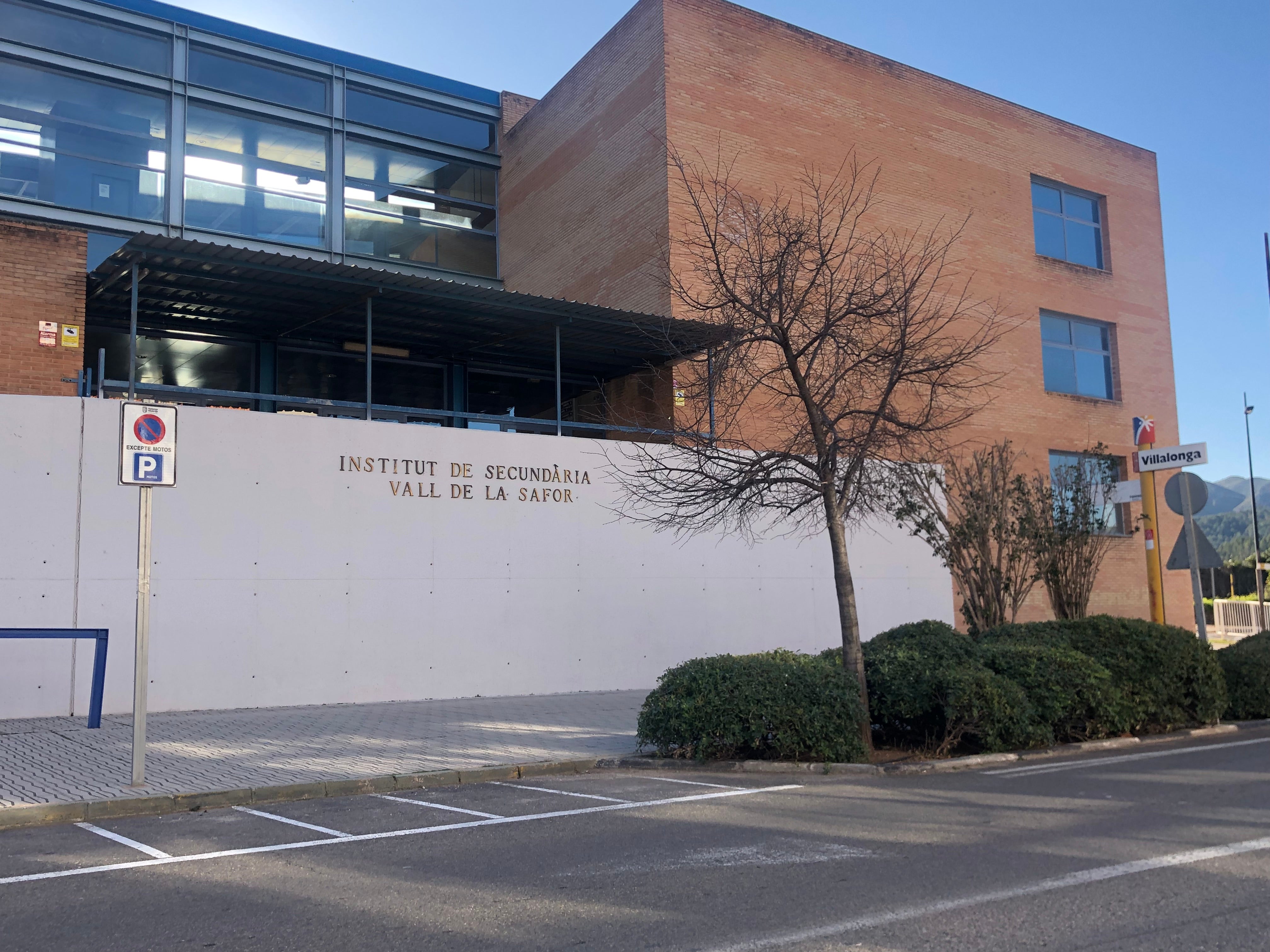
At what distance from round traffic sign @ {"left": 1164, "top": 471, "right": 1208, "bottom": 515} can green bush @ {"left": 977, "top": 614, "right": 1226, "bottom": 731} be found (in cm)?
204

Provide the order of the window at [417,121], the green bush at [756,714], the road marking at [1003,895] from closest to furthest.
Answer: the road marking at [1003,895], the green bush at [756,714], the window at [417,121]

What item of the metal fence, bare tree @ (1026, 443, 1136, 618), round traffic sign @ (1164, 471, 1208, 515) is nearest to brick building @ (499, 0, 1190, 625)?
bare tree @ (1026, 443, 1136, 618)

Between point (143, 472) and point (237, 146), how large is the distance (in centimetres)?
1525

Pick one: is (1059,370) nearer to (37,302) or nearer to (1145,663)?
(1145,663)

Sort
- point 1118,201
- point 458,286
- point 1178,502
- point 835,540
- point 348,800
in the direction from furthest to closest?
point 1118,201 → point 458,286 → point 1178,502 → point 835,540 → point 348,800

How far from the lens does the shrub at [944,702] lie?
10242 mm

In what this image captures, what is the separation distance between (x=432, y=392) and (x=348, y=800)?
13.8m

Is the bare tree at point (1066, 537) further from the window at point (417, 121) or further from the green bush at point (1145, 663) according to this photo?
the window at point (417, 121)

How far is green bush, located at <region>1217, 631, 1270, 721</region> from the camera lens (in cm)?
1302

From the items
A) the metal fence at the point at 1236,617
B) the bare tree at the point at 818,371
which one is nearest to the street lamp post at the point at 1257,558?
the metal fence at the point at 1236,617

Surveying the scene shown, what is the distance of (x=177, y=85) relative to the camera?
2080 centimetres

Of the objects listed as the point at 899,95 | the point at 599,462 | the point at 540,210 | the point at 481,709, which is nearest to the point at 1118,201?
the point at 899,95

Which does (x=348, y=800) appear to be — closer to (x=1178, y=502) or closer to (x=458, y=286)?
(x=458, y=286)

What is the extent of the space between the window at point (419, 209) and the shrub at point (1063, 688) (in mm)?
16289
